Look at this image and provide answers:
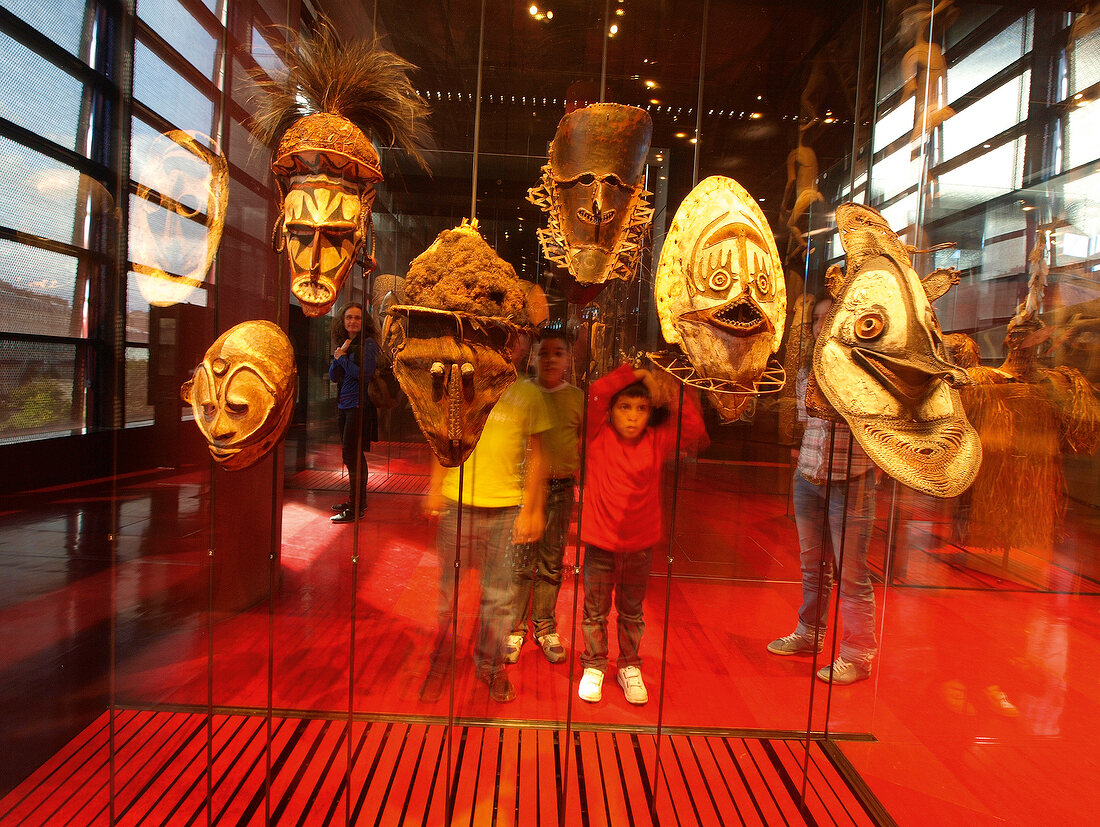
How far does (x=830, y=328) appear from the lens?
177cm

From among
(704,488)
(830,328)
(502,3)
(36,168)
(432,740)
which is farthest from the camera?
(704,488)

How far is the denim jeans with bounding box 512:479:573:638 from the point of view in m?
2.44

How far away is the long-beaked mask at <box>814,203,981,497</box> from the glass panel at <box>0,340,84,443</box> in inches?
108

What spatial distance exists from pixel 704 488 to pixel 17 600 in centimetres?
292

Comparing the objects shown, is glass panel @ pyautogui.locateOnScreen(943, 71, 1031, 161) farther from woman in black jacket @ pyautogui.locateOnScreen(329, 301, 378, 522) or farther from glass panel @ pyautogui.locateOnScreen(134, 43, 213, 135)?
glass panel @ pyautogui.locateOnScreen(134, 43, 213, 135)

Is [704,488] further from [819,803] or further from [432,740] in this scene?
[432,740]

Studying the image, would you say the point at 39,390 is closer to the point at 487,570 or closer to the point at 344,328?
the point at 344,328

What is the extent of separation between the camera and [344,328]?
214cm

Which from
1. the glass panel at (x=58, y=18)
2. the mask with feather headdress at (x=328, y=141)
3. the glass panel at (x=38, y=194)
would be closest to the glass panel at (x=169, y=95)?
the glass panel at (x=58, y=18)

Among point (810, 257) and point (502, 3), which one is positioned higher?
point (502, 3)

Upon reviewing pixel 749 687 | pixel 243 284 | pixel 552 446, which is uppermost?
pixel 243 284

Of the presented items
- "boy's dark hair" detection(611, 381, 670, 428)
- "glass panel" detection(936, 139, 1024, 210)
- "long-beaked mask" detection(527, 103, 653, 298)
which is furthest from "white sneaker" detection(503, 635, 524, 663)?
"glass panel" detection(936, 139, 1024, 210)

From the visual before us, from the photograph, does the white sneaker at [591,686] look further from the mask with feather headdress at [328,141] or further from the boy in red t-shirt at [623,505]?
the mask with feather headdress at [328,141]

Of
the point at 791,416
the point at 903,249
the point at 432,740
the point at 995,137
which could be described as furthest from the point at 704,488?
the point at 995,137
